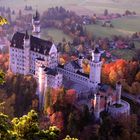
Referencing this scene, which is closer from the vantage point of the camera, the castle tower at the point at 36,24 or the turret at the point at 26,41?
the turret at the point at 26,41

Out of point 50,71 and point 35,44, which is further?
point 35,44

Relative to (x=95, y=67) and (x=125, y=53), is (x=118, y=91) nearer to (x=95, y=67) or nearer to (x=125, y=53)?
(x=95, y=67)

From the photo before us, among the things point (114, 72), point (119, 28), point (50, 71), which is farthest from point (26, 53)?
point (119, 28)

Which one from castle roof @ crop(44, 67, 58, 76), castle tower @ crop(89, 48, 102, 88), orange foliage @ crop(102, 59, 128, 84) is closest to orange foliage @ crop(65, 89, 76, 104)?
castle roof @ crop(44, 67, 58, 76)

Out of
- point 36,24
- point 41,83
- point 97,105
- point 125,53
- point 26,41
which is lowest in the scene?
point 125,53

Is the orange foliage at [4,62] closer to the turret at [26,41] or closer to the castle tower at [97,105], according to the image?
the turret at [26,41]

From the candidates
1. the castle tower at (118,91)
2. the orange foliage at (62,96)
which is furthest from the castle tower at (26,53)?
the castle tower at (118,91)

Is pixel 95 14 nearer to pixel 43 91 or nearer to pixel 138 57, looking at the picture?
pixel 138 57
